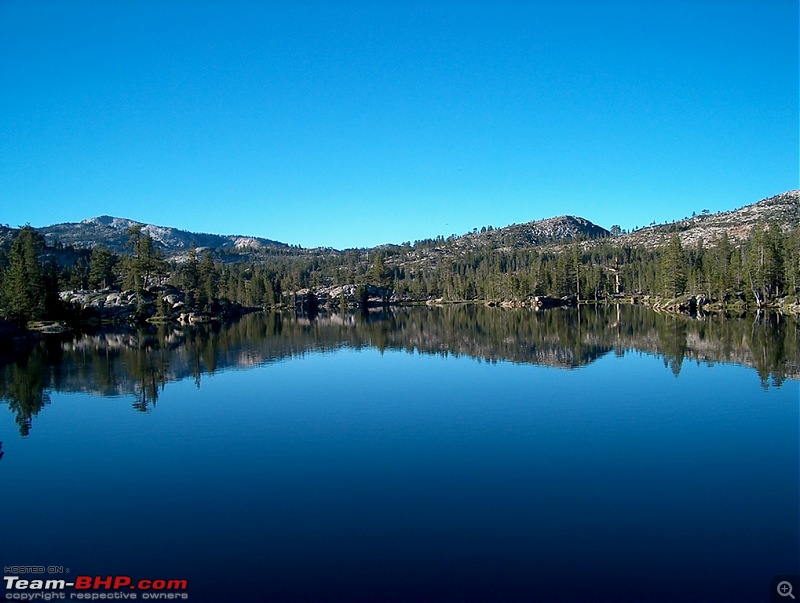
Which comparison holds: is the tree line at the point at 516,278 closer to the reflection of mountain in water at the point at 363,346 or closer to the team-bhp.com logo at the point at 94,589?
the reflection of mountain in water at the point at 363,346

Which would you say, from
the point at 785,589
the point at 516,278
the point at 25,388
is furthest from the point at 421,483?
the point at 516,278

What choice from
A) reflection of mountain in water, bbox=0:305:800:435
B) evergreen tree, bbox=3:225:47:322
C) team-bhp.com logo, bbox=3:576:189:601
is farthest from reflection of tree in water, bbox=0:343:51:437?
evergreen tree, bbox=3:225:47:322

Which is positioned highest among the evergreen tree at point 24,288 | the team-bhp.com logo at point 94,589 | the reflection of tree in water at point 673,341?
the evergreen tree at point 24,288

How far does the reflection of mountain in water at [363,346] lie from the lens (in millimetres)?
→ 39844

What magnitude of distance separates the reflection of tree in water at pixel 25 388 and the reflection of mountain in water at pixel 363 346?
0.23 ft

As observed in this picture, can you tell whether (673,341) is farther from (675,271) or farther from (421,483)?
(675,271)

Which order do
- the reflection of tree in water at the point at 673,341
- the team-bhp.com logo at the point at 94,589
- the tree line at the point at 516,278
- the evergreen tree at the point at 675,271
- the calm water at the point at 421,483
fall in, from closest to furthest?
the team-bhp.com logo at the point at 94,589 → the calm water at the point at 421,483 → the reflection of tree in water at the point at 673,341 → the tree line at the point at 516,278 → the evergreen tree at the point at 675,271

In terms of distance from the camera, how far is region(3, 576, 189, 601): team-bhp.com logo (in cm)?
1225

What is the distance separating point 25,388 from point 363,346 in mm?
32630

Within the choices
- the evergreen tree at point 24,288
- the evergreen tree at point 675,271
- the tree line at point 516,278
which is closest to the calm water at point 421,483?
the evergreen tree at point 24,288

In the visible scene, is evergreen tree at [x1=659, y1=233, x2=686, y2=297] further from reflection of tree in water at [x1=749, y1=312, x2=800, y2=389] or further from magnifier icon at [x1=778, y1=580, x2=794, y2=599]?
magnifier icon at [x1=778, y1=580, x2=794, y2=599]

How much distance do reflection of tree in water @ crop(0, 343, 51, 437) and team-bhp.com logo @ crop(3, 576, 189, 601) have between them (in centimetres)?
1654

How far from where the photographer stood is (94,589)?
12.7m

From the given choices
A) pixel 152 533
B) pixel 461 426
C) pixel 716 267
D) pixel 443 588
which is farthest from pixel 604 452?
pixel 716 267
